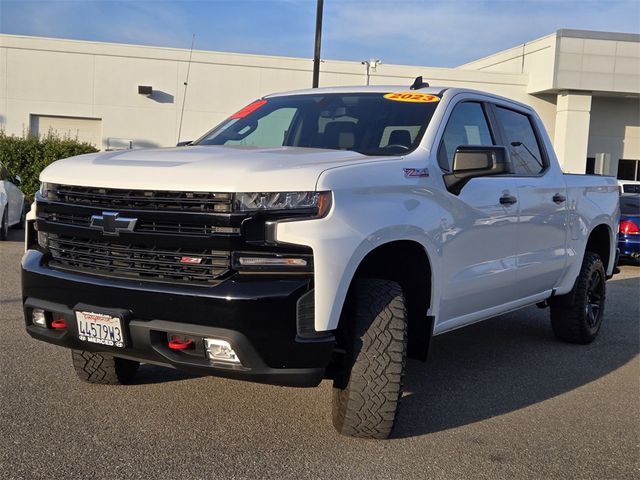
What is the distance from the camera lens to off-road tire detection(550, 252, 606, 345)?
20.4 feet

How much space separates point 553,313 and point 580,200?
1076mm

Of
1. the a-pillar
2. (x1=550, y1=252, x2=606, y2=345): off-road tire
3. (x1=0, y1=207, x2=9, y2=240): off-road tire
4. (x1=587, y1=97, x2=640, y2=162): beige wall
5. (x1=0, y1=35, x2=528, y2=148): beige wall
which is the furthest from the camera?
(x1=587, y1=97, x2=640, y2=162): beige wall

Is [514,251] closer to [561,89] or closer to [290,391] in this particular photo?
[290,391]

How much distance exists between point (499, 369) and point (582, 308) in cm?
125

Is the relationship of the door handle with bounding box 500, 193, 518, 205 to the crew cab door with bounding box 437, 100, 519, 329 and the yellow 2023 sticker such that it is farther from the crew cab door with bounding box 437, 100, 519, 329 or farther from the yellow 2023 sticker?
the yellow 2023 sticker

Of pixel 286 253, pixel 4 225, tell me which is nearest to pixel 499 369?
pixel 286 253

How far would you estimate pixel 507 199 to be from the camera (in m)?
4.76

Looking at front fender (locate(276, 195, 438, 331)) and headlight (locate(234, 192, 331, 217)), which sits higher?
headlight (locate(234, 192, 331, 217))

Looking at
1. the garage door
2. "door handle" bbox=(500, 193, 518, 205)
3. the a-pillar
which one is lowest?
"door handle" bbox=(500, 193, 518, 205)

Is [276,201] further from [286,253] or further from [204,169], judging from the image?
[204,169]

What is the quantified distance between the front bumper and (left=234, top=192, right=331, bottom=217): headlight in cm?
32

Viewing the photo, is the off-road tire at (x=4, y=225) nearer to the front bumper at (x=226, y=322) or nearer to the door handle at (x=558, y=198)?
the front bumper at (x=226, y=322)

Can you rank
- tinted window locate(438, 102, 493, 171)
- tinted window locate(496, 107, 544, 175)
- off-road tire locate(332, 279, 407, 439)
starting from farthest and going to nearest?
tinted window locate(496, 107, 544, 175)
tinted window locate(438, 102, 493, 171)
off-road tire locate(332, 279, 407, 439)

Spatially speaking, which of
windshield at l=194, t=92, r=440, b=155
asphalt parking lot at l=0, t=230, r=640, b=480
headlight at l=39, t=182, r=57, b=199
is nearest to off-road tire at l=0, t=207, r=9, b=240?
asphalt parking lot at l=0, t=230, r=640, b=480
